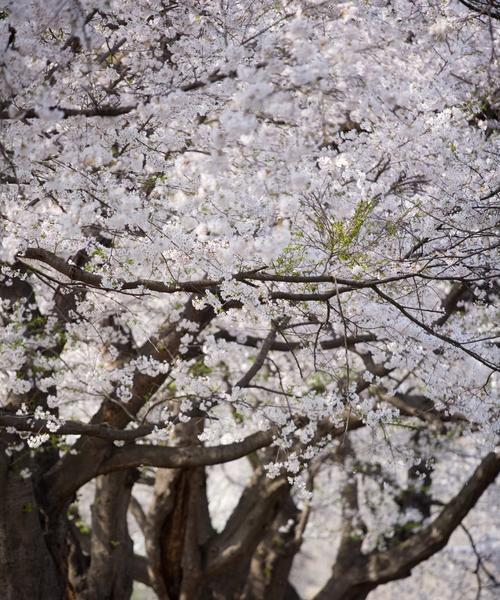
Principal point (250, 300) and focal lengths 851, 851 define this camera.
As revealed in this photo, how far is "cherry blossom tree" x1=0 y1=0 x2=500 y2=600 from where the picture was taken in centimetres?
470

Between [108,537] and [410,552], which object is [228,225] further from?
[410,552]

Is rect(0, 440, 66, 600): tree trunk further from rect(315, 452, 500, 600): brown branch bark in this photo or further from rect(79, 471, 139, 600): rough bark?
rect(315, 452, 500, 600): brown branch bark

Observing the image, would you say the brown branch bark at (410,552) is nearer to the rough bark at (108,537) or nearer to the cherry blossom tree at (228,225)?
the cherry blossom tree at (228,225)

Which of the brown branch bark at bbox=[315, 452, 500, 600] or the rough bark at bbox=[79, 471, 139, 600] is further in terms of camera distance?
the rough bark at bbox=[79, 471, 139, 600]

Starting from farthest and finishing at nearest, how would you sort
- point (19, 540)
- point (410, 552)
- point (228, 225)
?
point (410, 552), point (19, 540), point (228, 225)

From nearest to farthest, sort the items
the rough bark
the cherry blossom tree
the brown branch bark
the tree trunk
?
the cherry blossom tree < the tree trunk < the brown branch bark < the rough bark

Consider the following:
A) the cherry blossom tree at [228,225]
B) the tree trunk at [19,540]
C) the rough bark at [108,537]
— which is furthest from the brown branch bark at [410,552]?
the tree trunk at [19,540]

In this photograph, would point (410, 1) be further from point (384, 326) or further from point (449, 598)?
→ point (449, 598)

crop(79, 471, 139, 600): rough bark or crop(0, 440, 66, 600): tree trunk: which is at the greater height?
crop(79, 471, 139, 600): rough bark

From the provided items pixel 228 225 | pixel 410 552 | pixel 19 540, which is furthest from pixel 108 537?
pixel 228 225

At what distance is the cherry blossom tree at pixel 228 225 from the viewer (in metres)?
4.70

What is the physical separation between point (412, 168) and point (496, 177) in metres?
0.61

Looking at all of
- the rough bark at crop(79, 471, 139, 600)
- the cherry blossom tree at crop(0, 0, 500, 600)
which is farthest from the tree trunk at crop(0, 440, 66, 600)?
the rough bark at crop(79, 471, 139, 600)

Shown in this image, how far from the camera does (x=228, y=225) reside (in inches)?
196
